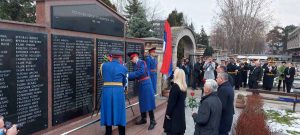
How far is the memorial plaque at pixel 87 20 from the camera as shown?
5.52 m

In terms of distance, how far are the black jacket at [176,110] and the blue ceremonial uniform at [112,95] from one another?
1.05 metres

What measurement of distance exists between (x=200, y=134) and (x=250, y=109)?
278 centimetres

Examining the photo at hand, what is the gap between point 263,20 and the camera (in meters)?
31.4

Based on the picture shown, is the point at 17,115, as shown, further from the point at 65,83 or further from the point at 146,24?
the point at 146,24

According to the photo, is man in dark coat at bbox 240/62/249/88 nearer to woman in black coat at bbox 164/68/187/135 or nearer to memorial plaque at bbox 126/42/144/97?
memorial plaque at bbox 126/42/144/97

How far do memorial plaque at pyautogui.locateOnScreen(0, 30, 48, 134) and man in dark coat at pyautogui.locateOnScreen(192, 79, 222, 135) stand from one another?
2.85 metres

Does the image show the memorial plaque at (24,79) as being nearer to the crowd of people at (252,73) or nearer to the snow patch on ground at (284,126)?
the snow patch on ground at (284,126)

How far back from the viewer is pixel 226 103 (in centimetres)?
488

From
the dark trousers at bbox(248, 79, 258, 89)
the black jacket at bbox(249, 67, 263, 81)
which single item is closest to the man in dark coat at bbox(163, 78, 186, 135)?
the black jacket at bbox(249, 67, 263, 81)

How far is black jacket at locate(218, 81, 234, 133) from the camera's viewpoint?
4.85 metres

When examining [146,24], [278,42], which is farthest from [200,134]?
[278,42]

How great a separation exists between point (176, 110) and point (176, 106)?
7 cm

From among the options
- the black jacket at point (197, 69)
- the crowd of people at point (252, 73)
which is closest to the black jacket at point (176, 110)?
the crowd of people at point (252, 73)

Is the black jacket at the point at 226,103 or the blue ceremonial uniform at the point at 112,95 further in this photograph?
the blue ceremonial uniform at the point at 112,95
